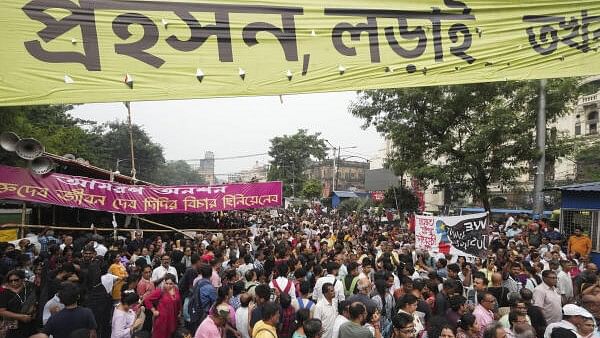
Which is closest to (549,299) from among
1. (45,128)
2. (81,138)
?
(45,128)

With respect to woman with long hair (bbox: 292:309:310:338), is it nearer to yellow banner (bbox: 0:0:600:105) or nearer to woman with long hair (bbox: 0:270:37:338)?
yellow banner (bbox: 0:0:600:105)

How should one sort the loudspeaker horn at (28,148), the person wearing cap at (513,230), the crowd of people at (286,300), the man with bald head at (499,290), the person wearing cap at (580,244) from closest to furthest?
the crowd of people at (286,300)
the man with bald head at (499,290)
the loudspeaker horn at (28,148)
the person wearing cap at (580,244)
the person wearing cap at (513,230)

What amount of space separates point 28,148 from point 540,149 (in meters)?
15.9

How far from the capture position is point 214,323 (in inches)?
186

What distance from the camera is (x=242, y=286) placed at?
233 inches

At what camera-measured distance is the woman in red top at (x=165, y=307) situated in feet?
18.8

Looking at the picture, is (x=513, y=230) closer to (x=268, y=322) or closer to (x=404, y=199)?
(x=404, y=199)

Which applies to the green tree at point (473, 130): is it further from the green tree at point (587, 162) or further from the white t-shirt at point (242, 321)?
the green tree at point (587, 162)

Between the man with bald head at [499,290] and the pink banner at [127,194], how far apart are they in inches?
379

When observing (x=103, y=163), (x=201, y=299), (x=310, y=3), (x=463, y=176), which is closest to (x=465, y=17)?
(x=310, y=3)

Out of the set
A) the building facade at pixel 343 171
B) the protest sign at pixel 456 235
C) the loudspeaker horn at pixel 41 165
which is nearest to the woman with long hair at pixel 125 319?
the protest sign at pixel 456 235

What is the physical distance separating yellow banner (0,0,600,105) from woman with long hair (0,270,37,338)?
11.2 feet

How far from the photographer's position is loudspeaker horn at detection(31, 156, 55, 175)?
10.7 m

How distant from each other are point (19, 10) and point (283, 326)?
430 centimetres
